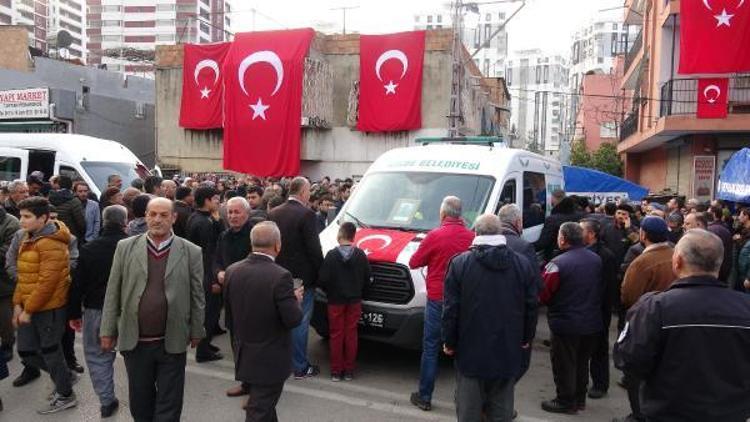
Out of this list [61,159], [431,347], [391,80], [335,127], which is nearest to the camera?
[431,347]

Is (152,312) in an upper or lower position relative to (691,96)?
lower

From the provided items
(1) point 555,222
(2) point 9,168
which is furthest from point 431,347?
(2) point 9,168

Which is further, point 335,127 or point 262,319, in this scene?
point 335,127

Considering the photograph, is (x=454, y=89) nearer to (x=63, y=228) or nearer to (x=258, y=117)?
(x=258, y=117)

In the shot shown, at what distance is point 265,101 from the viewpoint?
74.0 feet

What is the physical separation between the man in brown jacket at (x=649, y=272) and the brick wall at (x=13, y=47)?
35162 millimetres

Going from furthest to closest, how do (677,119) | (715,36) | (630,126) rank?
(630,126), (677,119), (715,36)

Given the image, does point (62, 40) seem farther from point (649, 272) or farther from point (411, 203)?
point (649, 272)

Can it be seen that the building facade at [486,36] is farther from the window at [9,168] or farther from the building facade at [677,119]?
the window at [9,168]

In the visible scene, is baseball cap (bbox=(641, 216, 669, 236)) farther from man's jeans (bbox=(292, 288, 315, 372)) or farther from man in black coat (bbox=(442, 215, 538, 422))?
man's jeans (bbox=(292, 288, 315, 372))

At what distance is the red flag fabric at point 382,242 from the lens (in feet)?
Answer: 20.3

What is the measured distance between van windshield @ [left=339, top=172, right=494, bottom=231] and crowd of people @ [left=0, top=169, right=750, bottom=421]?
3.78 feet

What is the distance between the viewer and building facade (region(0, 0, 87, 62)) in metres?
101

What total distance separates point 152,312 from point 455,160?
173 inches
